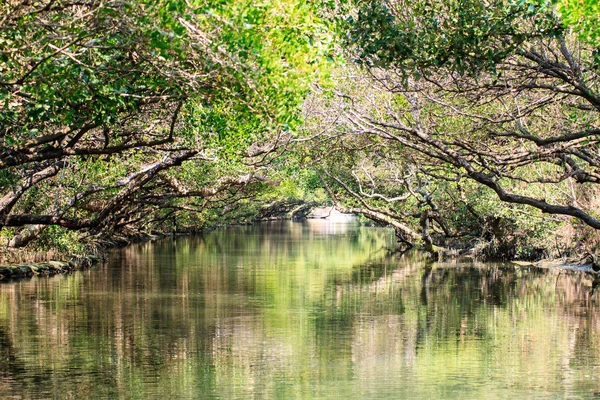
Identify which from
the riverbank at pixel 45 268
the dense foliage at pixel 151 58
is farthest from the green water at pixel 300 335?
the dense foliage at pixel 151 58

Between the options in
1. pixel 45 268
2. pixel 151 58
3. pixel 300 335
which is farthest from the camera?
pixel 45 268

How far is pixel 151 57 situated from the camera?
1357 centimetres

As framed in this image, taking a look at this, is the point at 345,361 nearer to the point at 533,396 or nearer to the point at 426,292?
the point at 533,396

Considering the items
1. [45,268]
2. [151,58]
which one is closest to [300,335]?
[151,58]

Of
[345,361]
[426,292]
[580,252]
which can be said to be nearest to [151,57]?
[345,361]

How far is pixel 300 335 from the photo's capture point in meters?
20.7

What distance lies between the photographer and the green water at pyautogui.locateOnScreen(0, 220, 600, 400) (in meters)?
15.1

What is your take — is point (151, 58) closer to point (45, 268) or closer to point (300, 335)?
point (300, 335)

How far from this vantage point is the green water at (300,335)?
1510cm

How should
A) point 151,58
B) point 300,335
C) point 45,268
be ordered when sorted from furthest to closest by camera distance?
point 45,268 → point 300,335 → point 151,58

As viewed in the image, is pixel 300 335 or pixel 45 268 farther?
pixel 45 268

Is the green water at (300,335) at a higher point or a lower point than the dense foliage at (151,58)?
lower

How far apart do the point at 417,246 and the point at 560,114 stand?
35.0 metres

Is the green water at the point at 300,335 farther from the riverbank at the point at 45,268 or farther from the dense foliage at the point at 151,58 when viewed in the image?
the dense foliage at the point at 151,58
